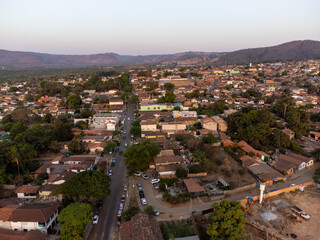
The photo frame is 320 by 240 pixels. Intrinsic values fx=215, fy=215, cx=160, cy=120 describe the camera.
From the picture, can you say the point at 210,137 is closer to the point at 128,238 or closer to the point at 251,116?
the point at 251,116

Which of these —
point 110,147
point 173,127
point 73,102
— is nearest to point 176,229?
point 110,147

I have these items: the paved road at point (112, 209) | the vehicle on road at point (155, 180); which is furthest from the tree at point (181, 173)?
the paved road at point (112, 209)

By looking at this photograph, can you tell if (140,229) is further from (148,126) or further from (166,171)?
(148,126)

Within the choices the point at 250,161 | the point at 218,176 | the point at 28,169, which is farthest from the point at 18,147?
the point at 250,161

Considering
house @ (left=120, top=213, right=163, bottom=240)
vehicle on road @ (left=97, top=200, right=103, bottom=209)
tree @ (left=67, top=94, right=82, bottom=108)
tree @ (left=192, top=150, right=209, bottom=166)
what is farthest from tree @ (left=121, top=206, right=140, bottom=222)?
tree @ (left=67, top=94, right=82, bottom=108)

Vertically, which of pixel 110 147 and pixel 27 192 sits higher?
pixel 110 147
